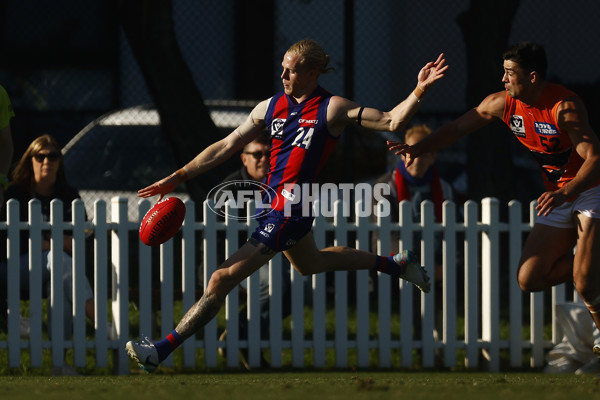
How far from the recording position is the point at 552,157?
7617 mm

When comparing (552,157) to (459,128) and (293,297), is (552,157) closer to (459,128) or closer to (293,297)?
(459,128)

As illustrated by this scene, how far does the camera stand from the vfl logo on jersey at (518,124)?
300 inches

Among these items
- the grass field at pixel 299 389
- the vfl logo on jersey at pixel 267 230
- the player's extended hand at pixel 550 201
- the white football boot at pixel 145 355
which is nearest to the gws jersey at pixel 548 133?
the player's extended hand at pixel 550 201

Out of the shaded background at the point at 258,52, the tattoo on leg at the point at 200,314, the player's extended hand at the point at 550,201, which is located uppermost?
the shaded background at the point at 258,52

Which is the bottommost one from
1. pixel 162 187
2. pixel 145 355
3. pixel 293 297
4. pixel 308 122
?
pixel 145 355

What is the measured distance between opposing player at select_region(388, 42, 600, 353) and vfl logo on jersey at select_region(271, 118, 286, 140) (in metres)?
0.68

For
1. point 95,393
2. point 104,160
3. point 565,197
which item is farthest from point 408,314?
point 104,160

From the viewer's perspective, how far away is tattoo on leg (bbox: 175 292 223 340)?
7508 mm

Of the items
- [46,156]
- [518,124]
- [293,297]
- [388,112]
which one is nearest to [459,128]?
[518,124]

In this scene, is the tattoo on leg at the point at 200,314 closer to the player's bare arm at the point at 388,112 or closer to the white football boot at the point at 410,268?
the player's bare arm at the point at 388,112

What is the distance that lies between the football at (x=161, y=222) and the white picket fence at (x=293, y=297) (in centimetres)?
137

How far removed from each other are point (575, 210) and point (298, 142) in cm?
179

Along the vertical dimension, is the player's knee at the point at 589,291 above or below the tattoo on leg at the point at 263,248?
below

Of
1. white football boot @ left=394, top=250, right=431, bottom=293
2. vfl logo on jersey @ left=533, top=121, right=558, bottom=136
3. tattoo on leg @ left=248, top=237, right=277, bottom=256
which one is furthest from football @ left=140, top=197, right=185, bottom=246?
vfl logo on jersey @ left=533, top=121, right=558, bottom=136
